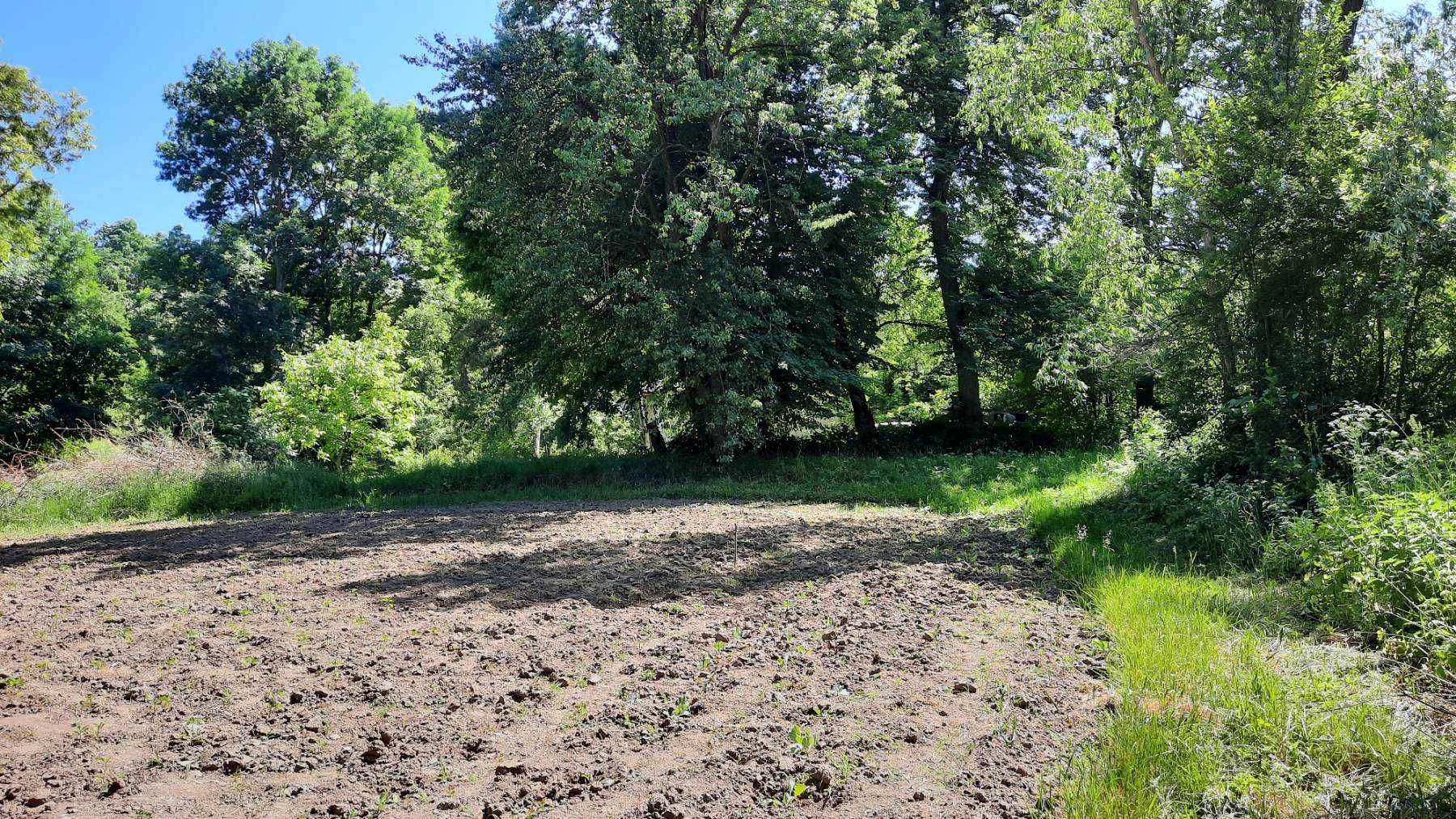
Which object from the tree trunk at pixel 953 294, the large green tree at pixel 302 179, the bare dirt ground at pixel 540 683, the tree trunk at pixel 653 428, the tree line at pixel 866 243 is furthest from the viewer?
the large green tree at pixel 302 179

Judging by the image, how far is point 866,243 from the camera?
14.0 metres

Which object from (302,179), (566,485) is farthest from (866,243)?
(302,179)

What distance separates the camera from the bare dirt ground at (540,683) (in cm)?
275

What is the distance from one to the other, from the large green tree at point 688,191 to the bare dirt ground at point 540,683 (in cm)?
618

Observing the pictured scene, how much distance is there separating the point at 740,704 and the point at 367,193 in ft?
87.0

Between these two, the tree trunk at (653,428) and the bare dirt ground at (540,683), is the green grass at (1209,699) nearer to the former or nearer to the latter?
the bare dirt ground at (540,683)

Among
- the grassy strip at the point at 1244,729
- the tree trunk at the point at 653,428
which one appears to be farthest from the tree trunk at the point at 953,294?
the grassy strip at the point at 1244,729

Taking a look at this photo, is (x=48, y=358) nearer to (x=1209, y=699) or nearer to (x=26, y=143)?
(x=26, y=143)

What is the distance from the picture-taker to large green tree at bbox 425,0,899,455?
38.4 feet

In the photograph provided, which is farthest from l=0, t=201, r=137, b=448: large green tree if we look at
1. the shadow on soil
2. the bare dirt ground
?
the bare dirt ground

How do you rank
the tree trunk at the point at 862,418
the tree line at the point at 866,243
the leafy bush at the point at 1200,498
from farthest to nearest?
the tree trunk at the point at 862,418 < the tree line at the point at 866,243 < the leafy bush at the point at 1200,498

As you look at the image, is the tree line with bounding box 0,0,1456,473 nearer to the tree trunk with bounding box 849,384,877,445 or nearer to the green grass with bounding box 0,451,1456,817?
the tree trunk with bounding box 849,384,877,445

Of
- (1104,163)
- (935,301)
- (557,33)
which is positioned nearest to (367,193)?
(557,33)

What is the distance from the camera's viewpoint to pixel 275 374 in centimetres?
2214
